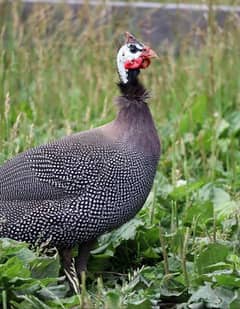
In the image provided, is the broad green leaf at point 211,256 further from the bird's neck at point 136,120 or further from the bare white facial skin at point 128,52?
the bare white facial skin at point 128,52

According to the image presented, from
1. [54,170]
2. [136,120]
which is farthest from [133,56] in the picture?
[54,170]

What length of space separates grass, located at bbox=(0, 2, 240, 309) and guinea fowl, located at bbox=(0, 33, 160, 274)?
0.20m

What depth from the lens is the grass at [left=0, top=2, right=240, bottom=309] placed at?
387 centimetres

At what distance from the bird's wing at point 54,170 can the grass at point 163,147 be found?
30 centimetres

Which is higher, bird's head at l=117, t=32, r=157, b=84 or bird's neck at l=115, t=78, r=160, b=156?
bird's head at l=117, t=32, r=157, b=84

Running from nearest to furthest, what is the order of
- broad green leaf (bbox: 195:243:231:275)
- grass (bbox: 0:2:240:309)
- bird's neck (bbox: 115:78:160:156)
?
grass (bbox: 0:2:240:309)
broad green leaf (bbox: 195:243:231:275)
bird's neck (bbox: 115:78:160:156)

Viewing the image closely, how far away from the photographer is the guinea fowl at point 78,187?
4348 millimetres

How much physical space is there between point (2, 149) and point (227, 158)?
142 cm

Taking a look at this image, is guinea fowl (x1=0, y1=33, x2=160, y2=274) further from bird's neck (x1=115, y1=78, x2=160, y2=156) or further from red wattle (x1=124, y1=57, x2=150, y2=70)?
red wattle (x1=124, y1=57, x2=150, y2=70)

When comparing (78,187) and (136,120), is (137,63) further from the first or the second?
(78,187)

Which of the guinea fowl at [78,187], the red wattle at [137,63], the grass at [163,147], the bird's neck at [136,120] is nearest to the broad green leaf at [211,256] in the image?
the grass at [163,147]

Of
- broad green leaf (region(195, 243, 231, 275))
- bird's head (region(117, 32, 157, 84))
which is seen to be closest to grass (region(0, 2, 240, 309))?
broad green leaf (region(195, 243, 231, 275))

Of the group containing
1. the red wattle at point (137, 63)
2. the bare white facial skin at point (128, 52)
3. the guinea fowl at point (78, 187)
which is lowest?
the guinea fowl at point (78, 187)

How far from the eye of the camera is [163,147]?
6145 mm
